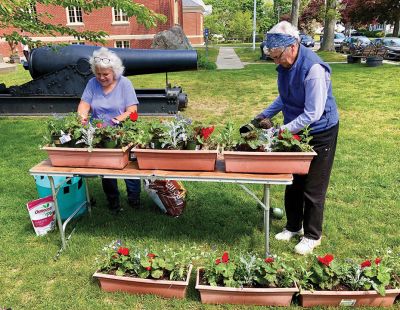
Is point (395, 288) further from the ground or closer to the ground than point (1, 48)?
closer to the ground

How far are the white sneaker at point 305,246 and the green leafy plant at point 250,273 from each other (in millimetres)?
628

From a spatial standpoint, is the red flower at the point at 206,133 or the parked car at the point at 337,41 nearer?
the red flower at the point at 206,133

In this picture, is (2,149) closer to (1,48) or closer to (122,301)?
(122,301)

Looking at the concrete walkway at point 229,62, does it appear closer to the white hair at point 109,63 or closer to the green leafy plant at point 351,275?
the white hair at point 109,63

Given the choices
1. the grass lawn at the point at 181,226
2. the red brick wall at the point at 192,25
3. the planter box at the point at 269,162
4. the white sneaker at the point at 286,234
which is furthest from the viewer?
the red brick wall at the point at 192,25

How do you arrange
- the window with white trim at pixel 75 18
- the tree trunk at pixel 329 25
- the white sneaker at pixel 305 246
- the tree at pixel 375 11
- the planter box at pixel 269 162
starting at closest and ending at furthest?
the planter box at pixel 269 162 → the white sneaker at pixel 305 246 → the tree trunk at pixel 329 25 → the window with white trim at pixel 75 18 → the tree at pixel 375 11

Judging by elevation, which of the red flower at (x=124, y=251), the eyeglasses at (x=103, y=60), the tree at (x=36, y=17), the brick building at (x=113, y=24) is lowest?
the red flower at (x=124, y=251)

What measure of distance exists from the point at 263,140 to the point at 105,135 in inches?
50.8

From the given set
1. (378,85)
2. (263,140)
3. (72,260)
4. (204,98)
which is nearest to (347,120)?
(204,98)


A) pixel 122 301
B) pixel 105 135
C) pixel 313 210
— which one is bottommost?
pixel 122 301

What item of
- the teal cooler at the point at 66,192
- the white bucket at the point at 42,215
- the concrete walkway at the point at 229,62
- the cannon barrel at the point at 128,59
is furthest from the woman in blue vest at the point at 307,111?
the concrete walkway at the point at 229,62

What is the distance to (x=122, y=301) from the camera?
9.42 ft

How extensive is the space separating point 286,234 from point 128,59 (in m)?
5.59

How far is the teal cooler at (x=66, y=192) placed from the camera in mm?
3891
